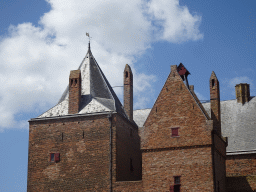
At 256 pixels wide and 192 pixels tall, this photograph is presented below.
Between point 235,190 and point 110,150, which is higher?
point 110,150

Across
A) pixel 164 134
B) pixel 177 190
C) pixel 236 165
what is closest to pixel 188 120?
pixel 164 134

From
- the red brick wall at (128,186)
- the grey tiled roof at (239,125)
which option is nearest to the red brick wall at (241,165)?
the grey tiled roof at (239,125)

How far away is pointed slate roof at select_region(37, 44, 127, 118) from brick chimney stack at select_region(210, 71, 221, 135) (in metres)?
7.68

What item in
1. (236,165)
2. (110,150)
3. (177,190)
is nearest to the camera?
(177,190)

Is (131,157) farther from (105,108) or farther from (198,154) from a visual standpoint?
(198,154)

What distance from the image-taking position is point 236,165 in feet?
121

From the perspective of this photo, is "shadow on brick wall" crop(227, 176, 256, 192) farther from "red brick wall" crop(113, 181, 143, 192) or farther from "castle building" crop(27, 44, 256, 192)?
"red brick wall" crop(113, 181, 143, 192)

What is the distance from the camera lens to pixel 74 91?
112 feet

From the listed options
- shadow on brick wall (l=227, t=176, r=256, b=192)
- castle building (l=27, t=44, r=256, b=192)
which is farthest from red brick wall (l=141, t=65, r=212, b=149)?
shadow on brick wall (l=227, t=176, r=256, b=192)

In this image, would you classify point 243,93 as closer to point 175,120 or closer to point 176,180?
point 175,120

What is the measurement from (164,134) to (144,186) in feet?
13.2

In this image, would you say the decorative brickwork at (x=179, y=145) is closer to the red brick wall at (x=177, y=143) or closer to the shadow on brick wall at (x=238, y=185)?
the red brick wall at (x=177, y=143)

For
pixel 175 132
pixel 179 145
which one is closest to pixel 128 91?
pixel 175 132

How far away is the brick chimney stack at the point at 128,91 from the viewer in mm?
37031
